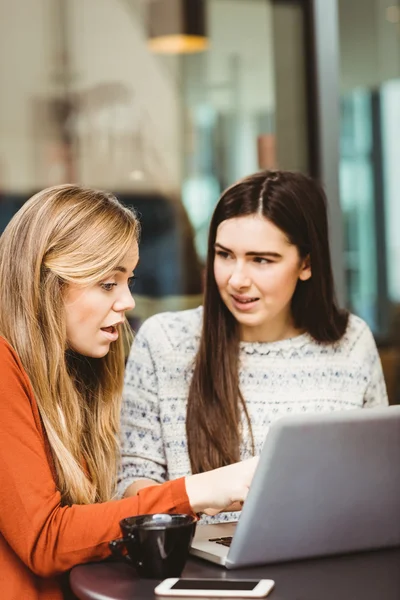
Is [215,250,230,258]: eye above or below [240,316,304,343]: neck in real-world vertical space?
above

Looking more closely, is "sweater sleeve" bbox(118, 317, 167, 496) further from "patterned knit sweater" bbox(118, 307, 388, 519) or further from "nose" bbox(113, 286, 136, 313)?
"nose" bbox(113, 286, 136, 313)

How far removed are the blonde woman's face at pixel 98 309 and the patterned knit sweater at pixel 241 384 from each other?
44 centimetres

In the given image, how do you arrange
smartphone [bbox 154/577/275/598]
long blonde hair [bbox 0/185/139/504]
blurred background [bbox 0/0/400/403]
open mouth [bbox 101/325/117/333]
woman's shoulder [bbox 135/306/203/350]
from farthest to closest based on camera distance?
blurred background [bbox 0/0/400/403], woman's shoulder [bbox 135/306/203/350], open mouth [bbox 101/325/117/333], long blonde hair [bbox 0/185/139/504], smartphone [bbox 154/577/275/598]

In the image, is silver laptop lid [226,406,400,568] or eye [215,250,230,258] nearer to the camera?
silver laptop lid [226,406,400,568]

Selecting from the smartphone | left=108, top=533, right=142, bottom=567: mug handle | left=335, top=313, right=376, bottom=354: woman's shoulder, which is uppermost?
left=335, top=313, right=376, bottom=354: woman's shoulder

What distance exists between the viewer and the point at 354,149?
14.0 feet

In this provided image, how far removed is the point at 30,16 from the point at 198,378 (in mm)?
1536

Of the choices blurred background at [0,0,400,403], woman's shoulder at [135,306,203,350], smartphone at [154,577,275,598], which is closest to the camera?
smartphone at [154,577,275,598]

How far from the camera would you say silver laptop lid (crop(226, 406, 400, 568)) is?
1.37m

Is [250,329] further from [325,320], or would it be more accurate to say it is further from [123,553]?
[123,553]

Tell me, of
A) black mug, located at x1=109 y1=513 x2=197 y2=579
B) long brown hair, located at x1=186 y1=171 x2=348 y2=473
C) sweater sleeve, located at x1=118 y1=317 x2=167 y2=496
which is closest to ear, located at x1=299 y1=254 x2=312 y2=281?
long brown hair, located at x1=186 y1=171 x2=348 y2=473

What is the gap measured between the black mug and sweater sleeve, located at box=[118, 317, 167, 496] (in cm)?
68

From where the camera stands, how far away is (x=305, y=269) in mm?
2256

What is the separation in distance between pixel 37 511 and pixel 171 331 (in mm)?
852
